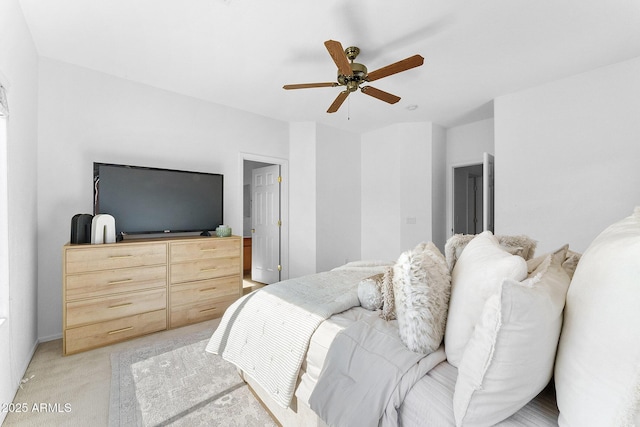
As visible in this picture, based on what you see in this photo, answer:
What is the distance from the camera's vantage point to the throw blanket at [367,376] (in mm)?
976

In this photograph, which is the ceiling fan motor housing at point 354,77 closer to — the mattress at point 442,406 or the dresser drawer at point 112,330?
the mattress at point 442,406

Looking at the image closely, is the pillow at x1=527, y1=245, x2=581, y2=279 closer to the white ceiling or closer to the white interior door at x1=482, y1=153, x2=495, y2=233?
the white ceiling

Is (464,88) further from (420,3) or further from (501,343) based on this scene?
(501,343)

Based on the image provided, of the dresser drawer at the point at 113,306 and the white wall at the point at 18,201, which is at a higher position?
the white wall at the point at 18,201

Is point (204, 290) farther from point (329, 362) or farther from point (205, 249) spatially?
point (329, 362)

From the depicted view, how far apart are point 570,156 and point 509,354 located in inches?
128

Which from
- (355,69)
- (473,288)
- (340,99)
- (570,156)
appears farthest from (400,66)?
(570,156)

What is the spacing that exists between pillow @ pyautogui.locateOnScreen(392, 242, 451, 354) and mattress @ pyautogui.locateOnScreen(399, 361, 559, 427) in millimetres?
112

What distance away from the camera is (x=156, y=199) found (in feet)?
9.78

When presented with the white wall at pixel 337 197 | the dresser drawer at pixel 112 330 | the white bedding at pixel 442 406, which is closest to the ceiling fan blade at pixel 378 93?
the white wall at pixel 337 197

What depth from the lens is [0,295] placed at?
1.67m

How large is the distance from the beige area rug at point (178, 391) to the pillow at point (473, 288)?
1.18 metres

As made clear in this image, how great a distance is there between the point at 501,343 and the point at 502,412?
0.22 metres

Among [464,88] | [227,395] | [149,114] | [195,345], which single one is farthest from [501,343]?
[149,114]
